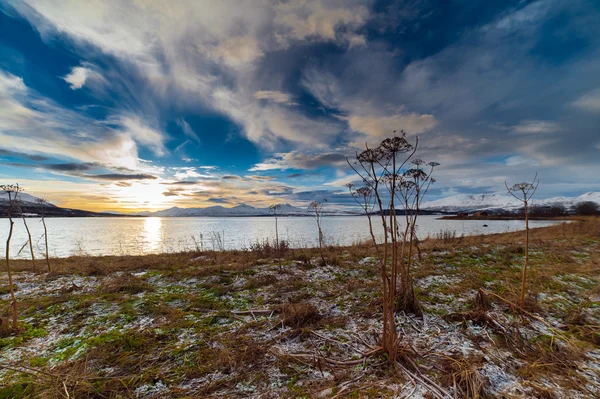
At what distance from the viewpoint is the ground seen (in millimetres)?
2816

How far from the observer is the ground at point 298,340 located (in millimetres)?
2816

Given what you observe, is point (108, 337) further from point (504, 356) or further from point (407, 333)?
point (504, 356)

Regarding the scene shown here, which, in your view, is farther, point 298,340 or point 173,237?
point 173,237

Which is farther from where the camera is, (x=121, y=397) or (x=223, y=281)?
(x=223, y=281)

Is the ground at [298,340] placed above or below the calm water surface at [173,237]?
above

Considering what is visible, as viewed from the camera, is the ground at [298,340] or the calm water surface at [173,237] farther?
the calm water surface at [173,237]

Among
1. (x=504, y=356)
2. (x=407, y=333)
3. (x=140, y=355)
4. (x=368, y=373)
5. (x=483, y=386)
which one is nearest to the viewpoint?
(x=483, y=386)

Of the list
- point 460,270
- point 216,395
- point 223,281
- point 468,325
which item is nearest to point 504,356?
point 468,325

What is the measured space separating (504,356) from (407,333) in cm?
122

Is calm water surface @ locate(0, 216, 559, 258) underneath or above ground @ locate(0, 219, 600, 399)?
underneath

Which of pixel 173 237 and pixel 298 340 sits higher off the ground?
pixel 298 340

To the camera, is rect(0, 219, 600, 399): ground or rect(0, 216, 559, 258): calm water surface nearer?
rect(0, 219, 600, 399): ground

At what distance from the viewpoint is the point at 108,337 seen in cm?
404

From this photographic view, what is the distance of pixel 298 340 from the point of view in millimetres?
3906
